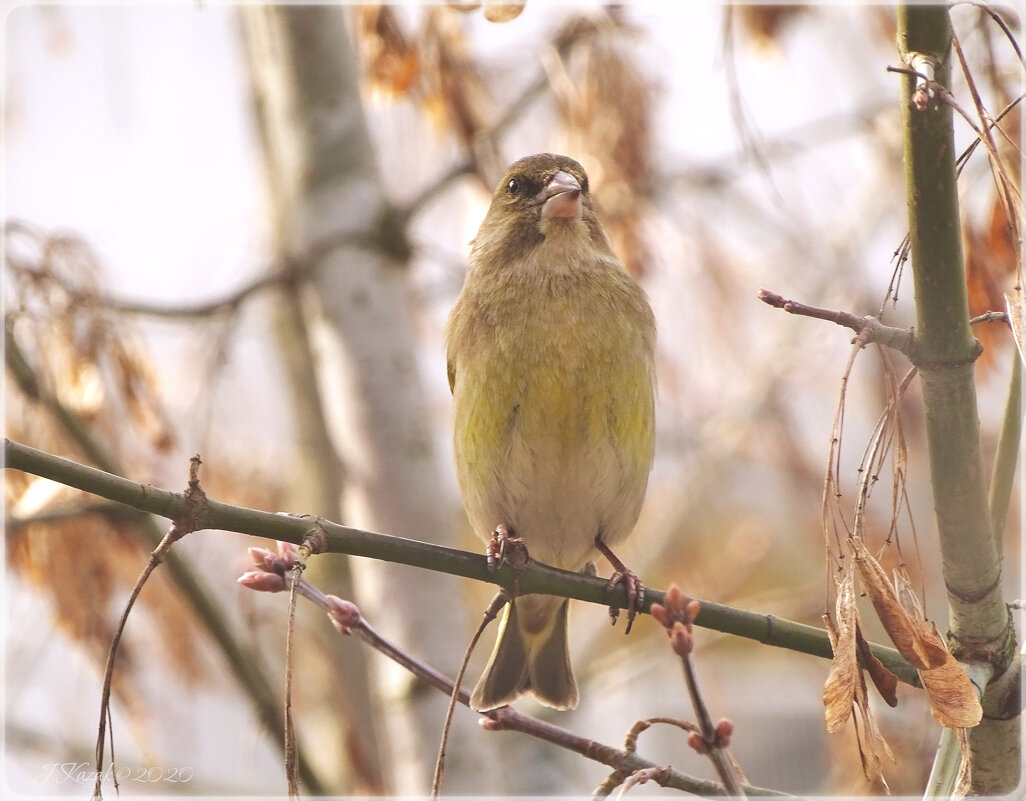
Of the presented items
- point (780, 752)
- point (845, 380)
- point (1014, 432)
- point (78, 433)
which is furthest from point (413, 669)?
point (780, 752)

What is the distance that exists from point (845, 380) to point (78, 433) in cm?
273

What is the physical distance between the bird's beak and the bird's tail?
4.25ft

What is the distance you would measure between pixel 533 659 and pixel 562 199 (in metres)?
1.54

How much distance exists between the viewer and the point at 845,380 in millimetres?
1812

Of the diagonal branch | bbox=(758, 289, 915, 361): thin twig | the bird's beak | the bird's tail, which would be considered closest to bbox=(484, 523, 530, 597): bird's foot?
the diagonal branch

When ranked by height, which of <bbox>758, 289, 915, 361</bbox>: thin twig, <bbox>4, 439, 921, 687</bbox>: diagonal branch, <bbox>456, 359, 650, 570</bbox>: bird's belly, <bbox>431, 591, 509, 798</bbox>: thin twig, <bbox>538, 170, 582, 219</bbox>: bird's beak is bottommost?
<bbox>431, 591, 509, 798</bbox>: thin twig

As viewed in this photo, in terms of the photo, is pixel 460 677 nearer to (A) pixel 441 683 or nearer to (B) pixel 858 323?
(A) pixel 441 683

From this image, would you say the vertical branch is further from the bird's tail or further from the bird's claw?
the bird's tail

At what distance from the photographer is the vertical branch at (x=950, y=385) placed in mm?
1823

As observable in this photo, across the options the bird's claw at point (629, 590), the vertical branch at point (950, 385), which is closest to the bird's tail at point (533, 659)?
the bird's claw at point (629, 590)

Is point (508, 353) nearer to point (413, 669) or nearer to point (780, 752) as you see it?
point (413, 669)

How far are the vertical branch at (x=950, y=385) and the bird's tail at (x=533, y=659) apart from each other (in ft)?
5.93

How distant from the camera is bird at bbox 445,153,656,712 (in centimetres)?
346

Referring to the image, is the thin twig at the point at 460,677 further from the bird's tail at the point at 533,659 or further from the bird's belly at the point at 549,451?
the bird's tail at the point at 533,659
